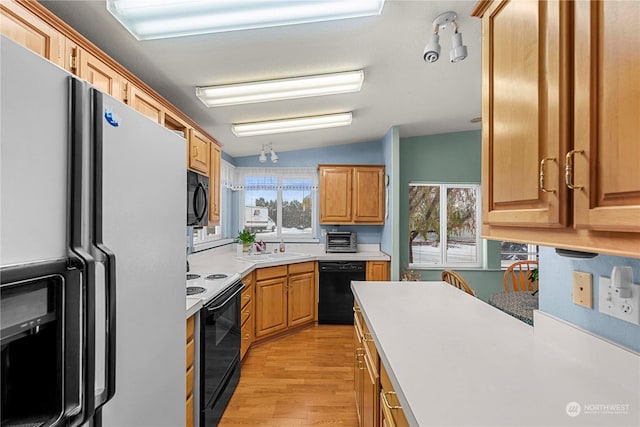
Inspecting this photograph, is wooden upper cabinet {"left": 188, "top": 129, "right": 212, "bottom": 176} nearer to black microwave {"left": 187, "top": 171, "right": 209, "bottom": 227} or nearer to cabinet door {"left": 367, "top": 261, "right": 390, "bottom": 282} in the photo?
black microwave {"left": 187, "top": 171, "right": 209, "bottom": 227}

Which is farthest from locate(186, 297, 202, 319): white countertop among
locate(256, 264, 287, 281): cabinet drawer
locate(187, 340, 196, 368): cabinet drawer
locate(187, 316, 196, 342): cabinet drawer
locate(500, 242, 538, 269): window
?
locate(500, 242, 538, 269): window

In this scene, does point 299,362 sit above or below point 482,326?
below

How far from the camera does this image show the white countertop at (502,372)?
0.77 m

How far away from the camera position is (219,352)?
2.09 meters

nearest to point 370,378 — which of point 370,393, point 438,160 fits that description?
point 370,393

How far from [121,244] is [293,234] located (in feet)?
12.6

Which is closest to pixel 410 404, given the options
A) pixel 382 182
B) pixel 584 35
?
pixel 584 35

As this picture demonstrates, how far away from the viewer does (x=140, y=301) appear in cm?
98

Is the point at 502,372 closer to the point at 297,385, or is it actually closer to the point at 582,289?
the point at 582,289

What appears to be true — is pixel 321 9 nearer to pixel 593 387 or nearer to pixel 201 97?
pixel 201 97

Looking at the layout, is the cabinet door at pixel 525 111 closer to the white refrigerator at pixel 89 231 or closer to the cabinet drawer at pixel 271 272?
the white refrigerator at pixel 89 231

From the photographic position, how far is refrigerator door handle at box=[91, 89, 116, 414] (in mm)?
743

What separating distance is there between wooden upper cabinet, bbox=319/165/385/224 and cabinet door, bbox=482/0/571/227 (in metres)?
3.21

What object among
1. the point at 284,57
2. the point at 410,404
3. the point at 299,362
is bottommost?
the point at 299,362
